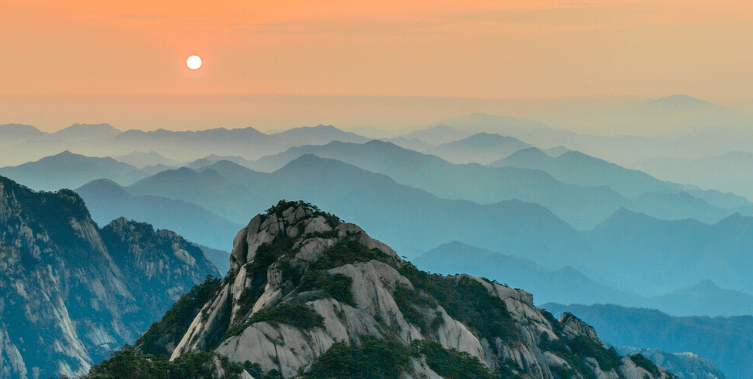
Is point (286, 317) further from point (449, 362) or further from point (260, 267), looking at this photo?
point (260, 267)

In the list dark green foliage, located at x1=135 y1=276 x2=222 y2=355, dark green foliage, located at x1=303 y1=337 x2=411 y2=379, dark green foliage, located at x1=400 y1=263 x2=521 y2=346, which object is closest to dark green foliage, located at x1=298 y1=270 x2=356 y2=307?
dark green foliage, located at x1=303 y1=337 x2=411 y2=379

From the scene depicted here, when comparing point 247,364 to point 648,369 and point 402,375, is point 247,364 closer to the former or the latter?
point 402,375

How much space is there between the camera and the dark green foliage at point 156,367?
8000 centimetres

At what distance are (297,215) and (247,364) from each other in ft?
109

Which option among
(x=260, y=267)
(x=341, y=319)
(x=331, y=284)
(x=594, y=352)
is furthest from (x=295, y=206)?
(x=594, y=352)

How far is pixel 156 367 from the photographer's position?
8150 cm

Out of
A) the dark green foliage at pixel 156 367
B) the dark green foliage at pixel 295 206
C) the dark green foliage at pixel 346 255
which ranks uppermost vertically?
the dark green foliage at pixel 295 206

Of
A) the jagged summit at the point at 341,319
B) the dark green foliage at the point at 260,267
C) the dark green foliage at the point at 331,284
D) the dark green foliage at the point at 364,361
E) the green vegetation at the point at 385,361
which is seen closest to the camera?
the dark green foliage at the point at 364,361

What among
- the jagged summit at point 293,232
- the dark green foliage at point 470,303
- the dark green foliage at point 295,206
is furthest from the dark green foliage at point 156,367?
A: the dark green foliage at point 295,206

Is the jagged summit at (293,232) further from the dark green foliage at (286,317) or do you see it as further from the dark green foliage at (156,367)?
the dark green foliage at (156,367)

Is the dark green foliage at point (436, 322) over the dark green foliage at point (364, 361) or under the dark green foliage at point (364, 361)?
over

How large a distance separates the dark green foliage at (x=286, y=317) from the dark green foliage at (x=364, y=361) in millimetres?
4070

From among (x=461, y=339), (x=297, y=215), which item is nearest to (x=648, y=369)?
(x=461, y=339)

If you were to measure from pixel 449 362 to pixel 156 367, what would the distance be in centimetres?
3007
